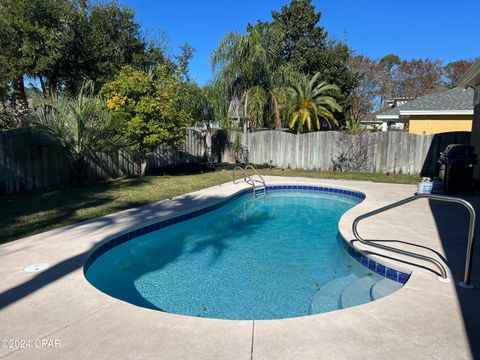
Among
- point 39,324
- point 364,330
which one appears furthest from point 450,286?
point 39,324

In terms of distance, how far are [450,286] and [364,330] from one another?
57.0 inches

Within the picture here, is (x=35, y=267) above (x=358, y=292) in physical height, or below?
above

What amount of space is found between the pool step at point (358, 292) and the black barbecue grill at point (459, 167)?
5.93 m

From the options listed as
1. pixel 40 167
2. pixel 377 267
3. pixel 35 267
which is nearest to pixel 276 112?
pixel 40 167

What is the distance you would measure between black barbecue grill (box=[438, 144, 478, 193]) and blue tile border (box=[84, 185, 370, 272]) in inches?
87.7

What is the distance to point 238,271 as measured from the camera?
5098mm

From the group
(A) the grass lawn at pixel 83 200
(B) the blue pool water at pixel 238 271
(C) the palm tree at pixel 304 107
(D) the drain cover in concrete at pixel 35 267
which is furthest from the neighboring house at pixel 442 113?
(D) the drain cover in concrete at pixel 35 267

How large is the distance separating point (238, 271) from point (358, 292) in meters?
1.78

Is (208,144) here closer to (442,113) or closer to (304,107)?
(304,107)

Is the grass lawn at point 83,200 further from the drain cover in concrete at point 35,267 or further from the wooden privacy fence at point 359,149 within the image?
the drain cover in concrete at point 35,267

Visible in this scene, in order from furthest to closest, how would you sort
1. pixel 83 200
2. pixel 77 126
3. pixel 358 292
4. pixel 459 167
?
pixel 77 126 < pixel 459 167 < pixel 83 200 < pixel 358 292

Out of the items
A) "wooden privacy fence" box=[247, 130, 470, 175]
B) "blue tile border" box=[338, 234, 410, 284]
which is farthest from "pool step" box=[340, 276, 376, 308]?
"wooden privacy fence" box=[247, 130, 470, 175]

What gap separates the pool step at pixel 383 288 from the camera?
3934 mm

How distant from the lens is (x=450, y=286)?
3500mm
